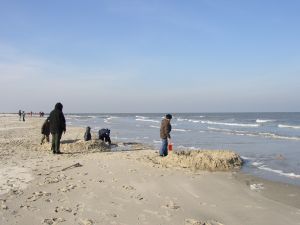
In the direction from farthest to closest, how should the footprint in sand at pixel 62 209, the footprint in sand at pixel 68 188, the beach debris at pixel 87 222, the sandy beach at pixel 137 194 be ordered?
1. the footprint in sand at pixel 68 188
2. the footprint in sand at pixel 62 209
3. the sandy beach at pixel 137 194
4. the beach debris at pixel 87 222

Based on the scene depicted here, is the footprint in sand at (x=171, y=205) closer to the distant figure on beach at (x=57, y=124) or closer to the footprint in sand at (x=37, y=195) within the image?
the footprint in sand at (x=37, y=195)

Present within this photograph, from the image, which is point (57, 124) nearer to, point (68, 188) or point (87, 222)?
point (68, 188)

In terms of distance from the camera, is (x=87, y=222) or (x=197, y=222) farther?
(x=197, y=222)

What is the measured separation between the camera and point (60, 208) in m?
6.92

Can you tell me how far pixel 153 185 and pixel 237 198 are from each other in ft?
6.17

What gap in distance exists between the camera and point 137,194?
26.7 ft

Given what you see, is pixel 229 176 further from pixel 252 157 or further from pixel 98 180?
pixel 252 157

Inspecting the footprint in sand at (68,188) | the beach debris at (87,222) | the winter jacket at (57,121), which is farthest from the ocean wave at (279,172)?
the beach debris at (87,222)

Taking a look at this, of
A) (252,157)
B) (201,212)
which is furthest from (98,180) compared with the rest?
(252,157)

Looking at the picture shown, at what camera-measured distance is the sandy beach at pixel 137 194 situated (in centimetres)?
660

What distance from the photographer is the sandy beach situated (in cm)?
660

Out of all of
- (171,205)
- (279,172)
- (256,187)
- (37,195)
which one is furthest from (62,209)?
(279,172)

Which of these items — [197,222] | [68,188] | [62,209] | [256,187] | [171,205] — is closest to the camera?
[197,222]

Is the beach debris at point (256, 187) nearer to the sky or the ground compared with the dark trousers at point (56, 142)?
nearer to the ground
